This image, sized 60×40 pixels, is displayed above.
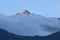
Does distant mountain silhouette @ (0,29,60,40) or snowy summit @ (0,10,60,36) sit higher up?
snowy summit @ (0,10,60,36)

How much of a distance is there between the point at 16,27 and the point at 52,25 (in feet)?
3.44

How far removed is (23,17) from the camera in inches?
→ 413

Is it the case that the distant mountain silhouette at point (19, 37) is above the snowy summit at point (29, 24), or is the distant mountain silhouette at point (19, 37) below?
below

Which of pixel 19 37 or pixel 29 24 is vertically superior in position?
pixel 29 24

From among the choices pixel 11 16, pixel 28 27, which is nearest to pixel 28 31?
pixel 28 27

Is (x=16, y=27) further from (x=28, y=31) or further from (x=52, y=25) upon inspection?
(x=52, y=25)

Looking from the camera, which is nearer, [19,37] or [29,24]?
[19,37]

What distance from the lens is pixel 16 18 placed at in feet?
34.6

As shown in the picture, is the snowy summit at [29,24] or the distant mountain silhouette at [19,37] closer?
the distant mountain silhouette at [19,37]

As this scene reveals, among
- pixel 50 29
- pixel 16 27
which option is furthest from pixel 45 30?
pixel 16 27

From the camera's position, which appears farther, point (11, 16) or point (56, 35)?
point (11, 16)

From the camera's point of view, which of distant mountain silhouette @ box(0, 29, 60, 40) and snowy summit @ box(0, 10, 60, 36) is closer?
distant mountain silhouette @ box(0, 29, 60, 40)

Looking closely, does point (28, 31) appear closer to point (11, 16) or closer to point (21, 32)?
point (21, 32)

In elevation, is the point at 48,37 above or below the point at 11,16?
below
